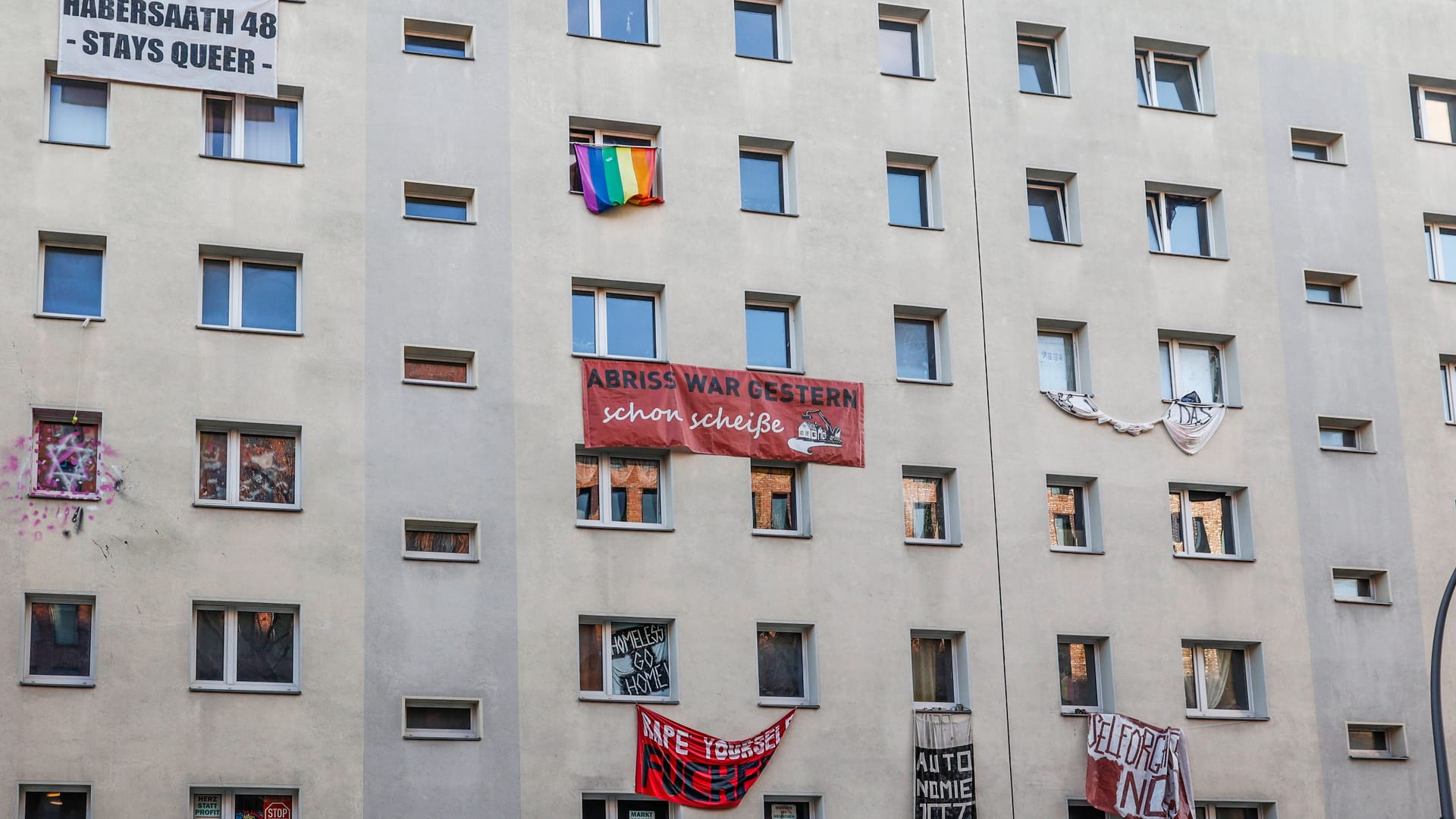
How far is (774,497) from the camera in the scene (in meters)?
33.6

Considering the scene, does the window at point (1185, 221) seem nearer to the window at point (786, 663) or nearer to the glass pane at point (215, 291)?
the window at point (786, 663)

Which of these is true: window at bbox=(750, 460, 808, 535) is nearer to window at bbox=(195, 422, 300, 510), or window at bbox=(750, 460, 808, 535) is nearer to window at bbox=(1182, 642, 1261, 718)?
window at bbox=(1182, 642, 1261, 718)

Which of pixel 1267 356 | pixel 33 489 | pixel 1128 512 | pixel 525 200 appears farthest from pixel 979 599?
pixel 33 489

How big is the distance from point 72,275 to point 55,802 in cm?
799

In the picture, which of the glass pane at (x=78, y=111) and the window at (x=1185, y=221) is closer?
the glass pane at (x=78, y=111)

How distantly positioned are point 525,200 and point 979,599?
999 centimetres

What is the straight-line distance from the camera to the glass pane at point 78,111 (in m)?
31.5

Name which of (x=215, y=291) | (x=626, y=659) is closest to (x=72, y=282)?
(x=215, y=291)

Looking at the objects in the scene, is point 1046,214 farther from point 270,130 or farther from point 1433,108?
point 270,130

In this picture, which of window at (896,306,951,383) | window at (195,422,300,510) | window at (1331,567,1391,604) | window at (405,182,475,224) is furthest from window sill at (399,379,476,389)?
window at (1331,567,1391,604)

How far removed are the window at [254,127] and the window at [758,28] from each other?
806cm

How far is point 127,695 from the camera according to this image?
2883 cm

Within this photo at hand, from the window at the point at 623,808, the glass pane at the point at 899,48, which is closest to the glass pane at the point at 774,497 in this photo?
the window at the point at 623,808

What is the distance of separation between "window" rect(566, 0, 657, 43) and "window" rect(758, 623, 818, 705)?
10.4m
